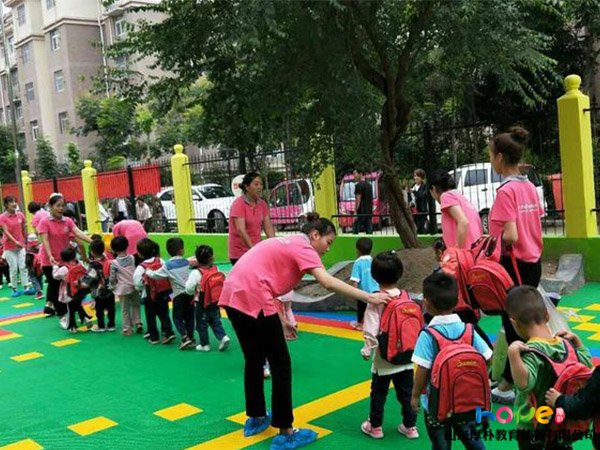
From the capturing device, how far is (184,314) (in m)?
6.71

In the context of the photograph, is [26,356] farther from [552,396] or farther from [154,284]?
[552,396]

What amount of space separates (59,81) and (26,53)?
13.3 feet

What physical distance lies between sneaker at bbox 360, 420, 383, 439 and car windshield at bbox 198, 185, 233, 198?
34.7 ft

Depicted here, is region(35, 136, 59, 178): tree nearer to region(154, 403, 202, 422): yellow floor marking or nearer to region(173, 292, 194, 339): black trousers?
region(173, 292, 194, 339): black trousers

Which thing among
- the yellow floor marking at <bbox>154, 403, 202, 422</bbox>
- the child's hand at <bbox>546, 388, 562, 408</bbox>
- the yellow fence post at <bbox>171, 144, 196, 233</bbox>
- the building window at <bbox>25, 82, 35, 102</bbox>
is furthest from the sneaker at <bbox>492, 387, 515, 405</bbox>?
the building window at <bbox>25, 82, 35, 102</bbox>

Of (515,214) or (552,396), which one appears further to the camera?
(515,214)

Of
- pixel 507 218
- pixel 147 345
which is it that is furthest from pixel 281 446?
pixel 147 345

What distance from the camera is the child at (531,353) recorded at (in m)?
2.52

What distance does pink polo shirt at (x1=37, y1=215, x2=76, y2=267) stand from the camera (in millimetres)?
8344

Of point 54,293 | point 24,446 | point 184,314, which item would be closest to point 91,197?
point 54,293

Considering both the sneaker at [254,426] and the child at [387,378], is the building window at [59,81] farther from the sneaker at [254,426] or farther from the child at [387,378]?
the child at [387,378]

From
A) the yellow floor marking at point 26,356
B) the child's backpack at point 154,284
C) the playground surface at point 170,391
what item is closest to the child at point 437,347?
the playground surface at point 170,391

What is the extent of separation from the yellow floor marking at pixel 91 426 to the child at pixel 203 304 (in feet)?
5.52

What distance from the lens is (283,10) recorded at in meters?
7.27
